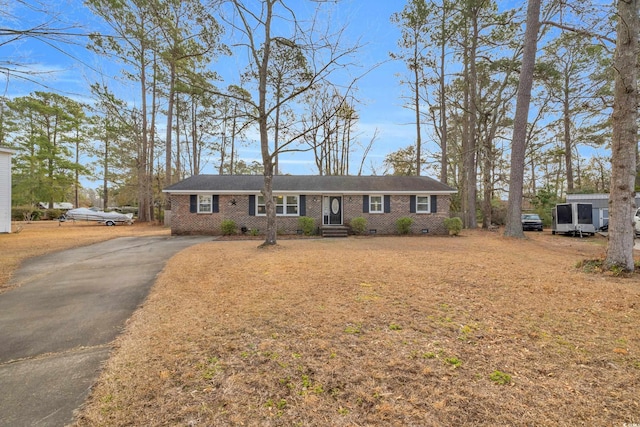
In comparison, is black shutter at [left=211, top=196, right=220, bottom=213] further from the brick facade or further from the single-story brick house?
the brick facade

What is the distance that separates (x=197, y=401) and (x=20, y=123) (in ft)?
119

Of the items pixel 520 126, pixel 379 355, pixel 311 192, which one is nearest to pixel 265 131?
pixel 311 192

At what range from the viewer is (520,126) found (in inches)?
498

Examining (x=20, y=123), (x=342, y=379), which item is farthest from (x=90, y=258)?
(x=20, y=123)

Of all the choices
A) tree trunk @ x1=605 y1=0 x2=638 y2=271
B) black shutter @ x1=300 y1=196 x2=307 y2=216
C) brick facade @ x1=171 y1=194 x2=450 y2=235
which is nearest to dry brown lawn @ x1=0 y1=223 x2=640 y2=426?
tree trunk @ x1=605 y1=0 x2=638 y2=271

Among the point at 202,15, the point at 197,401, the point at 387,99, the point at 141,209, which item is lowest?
the point at 197,401

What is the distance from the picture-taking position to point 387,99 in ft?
69.5

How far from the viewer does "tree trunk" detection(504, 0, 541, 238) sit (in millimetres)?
12023

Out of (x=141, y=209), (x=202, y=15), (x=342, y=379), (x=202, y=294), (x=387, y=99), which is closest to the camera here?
(x=342, y=379)

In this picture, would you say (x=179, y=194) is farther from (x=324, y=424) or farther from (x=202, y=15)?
(x=324, y=424)

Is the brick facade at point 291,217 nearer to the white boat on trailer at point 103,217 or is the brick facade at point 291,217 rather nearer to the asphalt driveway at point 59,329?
the asphalt driveway at point 59,329

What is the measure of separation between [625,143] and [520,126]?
25.4 feet

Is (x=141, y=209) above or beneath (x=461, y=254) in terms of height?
above

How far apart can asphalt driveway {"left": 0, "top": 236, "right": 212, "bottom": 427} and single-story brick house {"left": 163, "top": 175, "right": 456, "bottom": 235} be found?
7619 millimetres
